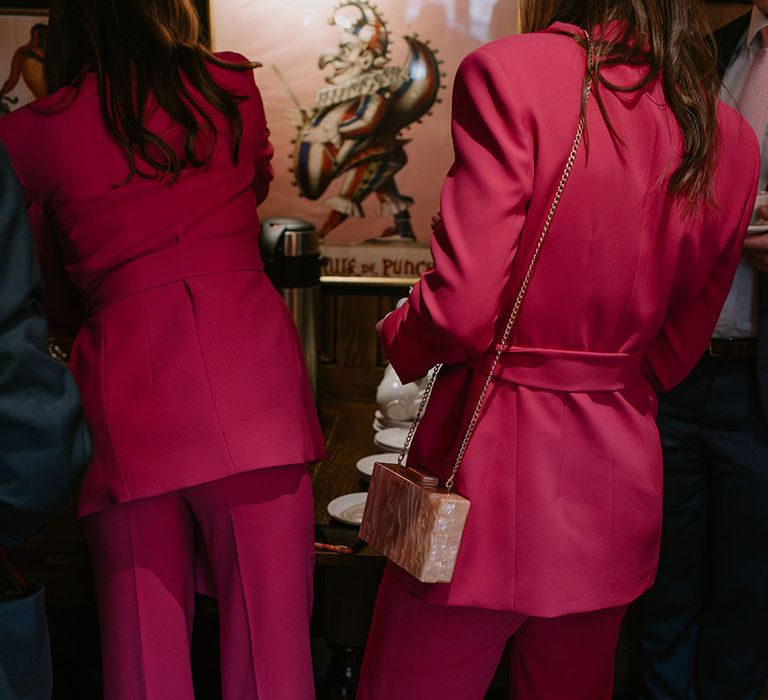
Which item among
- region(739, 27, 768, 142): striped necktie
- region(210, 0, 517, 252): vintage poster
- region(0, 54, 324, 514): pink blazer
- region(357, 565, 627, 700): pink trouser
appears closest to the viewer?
region(357, 565, 627, 700): pink trouser

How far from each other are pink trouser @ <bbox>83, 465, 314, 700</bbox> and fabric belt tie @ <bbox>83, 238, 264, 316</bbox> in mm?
362

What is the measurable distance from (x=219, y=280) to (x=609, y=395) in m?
0.71

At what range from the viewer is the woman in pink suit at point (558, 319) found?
3.55 ft

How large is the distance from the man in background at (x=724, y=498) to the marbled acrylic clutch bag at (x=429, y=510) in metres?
0.81

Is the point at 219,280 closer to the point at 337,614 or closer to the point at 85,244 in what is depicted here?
the point at 85,244

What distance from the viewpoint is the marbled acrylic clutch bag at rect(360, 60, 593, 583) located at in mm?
1131

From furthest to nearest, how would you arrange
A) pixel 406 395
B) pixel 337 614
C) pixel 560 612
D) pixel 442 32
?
pixel 442 32 < pixel 406 395 < pixel 337 614 < pixel 560 612

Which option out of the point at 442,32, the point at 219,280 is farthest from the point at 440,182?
the point at 219,280

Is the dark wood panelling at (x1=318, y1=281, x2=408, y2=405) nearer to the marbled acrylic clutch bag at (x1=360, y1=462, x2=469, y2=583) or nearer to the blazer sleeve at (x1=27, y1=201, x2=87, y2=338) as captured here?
the blazer sleeve at (x1=27, y1=201, x2=87, y2=338)

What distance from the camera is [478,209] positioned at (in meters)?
1.07

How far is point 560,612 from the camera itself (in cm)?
118

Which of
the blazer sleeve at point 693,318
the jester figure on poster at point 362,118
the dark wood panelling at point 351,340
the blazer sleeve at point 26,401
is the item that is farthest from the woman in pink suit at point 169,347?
the dark wood panelling at point 351,340

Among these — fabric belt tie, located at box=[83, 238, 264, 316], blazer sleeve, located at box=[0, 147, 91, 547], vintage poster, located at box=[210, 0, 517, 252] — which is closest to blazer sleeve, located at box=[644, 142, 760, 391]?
fabric belt tie, located at box=[83, 238, 264, 316]

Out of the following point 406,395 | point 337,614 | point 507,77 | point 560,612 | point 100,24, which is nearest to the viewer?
point 507,77
